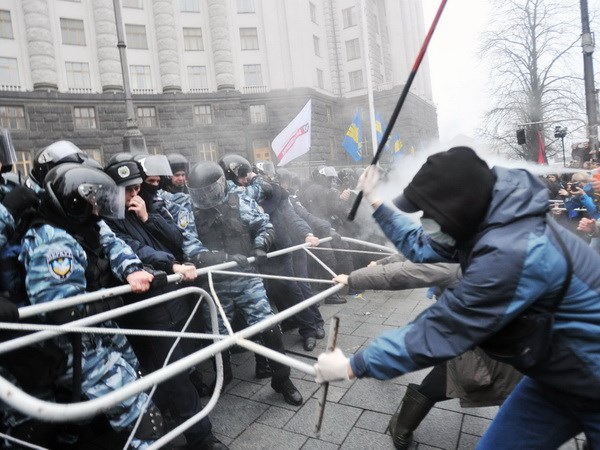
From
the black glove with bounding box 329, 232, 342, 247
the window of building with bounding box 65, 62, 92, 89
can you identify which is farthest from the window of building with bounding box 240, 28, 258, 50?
the black glove with bounding box 329, 232, 342, 247

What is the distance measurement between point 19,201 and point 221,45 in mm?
30401

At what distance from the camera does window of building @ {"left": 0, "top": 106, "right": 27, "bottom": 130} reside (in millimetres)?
22781

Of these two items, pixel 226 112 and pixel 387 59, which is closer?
pixel 226 112

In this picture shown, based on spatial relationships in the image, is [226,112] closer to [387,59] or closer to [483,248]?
[387,59]

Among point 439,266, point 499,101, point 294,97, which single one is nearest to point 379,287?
point 439,266

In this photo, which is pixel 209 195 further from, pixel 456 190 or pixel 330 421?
pixel 456 190

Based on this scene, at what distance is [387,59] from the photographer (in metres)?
39.7

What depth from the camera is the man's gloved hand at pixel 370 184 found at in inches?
92.4

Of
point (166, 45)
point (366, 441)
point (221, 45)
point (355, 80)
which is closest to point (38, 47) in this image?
point (166, 45)

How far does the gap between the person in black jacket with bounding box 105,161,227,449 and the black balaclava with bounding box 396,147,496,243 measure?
1.87 meters

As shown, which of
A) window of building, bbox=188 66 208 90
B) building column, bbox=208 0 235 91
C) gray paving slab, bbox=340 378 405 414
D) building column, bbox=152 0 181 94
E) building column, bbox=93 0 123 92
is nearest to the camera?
gray paving slab, bbox=340 378 405 414

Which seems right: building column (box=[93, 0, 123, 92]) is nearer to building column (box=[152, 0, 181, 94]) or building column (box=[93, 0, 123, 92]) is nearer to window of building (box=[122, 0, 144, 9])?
window of building (box=[122, 0, 144, 9])

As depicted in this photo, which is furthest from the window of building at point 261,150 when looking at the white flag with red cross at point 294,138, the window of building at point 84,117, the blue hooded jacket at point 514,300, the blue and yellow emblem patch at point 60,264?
the blue hooded jacket at point 514,300

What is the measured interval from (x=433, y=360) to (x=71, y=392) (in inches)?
74.4
